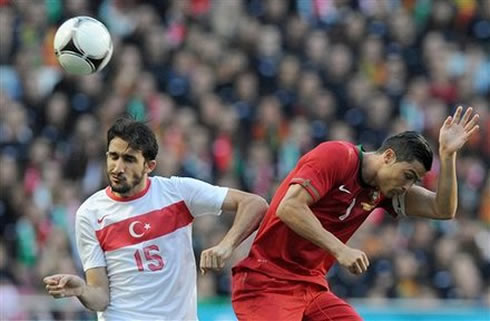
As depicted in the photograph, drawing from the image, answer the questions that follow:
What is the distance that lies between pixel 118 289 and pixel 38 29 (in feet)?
30.8

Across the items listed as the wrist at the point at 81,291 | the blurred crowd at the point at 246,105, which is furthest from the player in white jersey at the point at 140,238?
the blurred crowd at the point at 246,105

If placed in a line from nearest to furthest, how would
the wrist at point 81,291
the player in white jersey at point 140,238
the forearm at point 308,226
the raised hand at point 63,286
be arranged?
the raised hand at point 63,286 < the forearm at point 308,226 < the wrist at point 81,291 < the player in white jersey at point 140,238

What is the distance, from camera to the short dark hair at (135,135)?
8.66 meters

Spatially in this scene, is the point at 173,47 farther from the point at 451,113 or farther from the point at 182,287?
the point at 182,287

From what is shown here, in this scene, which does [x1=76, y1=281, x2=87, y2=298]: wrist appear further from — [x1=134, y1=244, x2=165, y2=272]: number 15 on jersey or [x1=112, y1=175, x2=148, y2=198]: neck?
[x1=112, y1=175, x2=148, y2=198]: neck

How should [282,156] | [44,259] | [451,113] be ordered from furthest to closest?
1. [451,113]
2. [282,156]
3. [44,259]

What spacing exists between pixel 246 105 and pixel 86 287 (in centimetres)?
880

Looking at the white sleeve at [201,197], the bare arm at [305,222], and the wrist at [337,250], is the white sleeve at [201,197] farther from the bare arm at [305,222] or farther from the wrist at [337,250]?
the wrist at [337,250]

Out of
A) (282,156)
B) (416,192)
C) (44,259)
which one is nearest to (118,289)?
(416,192)

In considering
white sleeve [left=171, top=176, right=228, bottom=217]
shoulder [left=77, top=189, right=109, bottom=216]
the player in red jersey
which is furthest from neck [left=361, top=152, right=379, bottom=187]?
shoulder [left=77, top=189, right=109, bottom=216]

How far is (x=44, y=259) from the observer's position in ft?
49.3

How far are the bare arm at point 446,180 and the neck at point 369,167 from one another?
17.1 inches

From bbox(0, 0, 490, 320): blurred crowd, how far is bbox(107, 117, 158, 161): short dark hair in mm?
5562

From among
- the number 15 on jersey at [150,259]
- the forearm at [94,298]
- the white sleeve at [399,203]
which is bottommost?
the forearm at [94,298]
